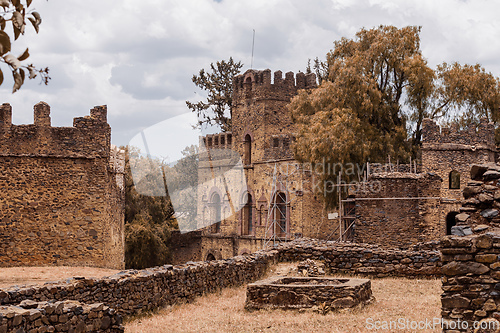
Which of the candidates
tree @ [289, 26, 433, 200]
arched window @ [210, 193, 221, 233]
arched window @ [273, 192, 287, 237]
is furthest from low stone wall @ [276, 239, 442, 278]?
arched window @ [210, 193, 221, 233]

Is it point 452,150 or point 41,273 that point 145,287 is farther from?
point 452,150

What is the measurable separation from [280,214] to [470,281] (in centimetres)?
2821

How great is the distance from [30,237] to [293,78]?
23152 millimetres

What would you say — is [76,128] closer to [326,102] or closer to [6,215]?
[6,215]

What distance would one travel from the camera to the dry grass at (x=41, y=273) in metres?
14.4

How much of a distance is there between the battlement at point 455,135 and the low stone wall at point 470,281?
21.7m

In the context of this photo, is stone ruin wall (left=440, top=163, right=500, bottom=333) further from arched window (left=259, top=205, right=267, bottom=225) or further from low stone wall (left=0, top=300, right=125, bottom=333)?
arched window (left=259, top=205, right=267, bottom=225)

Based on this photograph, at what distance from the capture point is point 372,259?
15.0m

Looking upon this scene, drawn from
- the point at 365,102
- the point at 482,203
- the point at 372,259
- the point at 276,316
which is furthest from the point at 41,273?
the point at 365,102

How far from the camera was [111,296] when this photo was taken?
10164 mm

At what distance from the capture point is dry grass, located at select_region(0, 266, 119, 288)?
1440 centimetres

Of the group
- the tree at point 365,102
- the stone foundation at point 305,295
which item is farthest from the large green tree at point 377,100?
the stone foundation at point 305,295

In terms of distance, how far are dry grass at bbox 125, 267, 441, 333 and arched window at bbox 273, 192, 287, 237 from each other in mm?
22073

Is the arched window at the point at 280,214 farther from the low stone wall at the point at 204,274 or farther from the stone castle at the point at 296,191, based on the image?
the low stone wall at the point at 204,274
